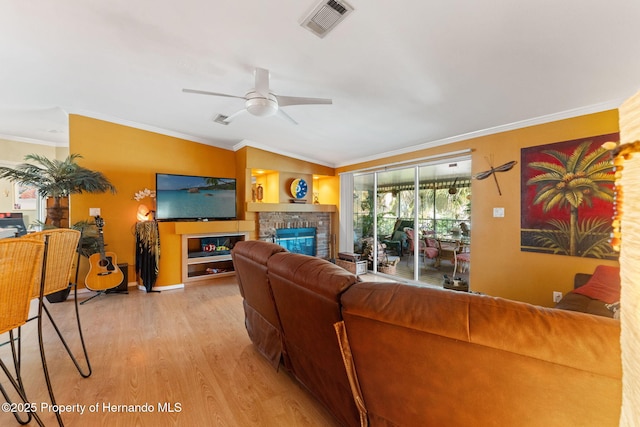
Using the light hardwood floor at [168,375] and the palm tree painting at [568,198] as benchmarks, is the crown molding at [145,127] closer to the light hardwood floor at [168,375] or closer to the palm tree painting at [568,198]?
the light hardwood floor at [168,375]

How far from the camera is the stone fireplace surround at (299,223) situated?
525cm

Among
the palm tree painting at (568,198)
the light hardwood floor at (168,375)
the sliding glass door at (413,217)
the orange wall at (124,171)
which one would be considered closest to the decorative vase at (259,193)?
the orange wall at (124,171)

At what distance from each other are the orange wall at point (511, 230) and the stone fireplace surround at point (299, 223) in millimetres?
3060

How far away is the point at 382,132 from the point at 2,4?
3890 millimetres

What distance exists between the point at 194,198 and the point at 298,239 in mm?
2269

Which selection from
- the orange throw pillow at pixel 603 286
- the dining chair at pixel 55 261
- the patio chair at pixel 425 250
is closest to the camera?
the dining chair at pixel 55 261

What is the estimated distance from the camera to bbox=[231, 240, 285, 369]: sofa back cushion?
1870 mm

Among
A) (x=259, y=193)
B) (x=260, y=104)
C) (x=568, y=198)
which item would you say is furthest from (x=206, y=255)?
(x=568, y=198)

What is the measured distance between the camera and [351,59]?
226 cm

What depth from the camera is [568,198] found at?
294 cm

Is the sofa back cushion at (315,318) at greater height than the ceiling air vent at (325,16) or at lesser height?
lesser

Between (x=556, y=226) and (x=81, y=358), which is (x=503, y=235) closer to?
(x=556, y=226)

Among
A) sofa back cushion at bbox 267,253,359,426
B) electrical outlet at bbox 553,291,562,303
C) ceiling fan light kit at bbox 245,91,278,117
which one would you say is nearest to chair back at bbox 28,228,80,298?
sofa back cushion at bbox 267,253,359,426

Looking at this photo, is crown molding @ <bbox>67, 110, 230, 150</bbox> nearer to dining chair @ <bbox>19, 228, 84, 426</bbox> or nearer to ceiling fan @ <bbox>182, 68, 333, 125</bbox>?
ceiling fan @ <bbox>182, 68, 333, 125</bbox>
